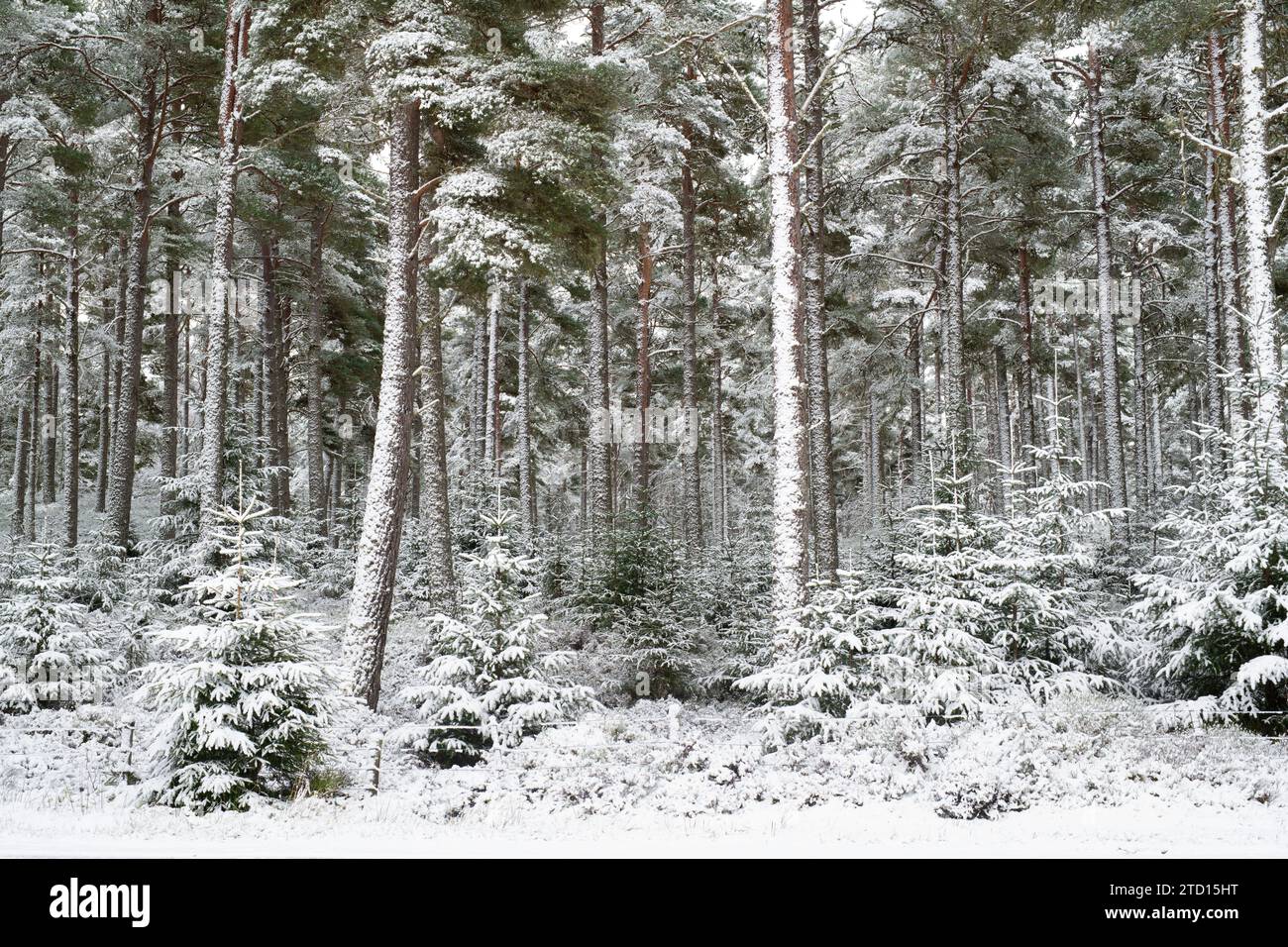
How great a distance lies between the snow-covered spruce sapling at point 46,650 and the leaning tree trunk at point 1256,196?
54.1 feet

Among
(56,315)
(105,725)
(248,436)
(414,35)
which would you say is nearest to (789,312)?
(414,35)

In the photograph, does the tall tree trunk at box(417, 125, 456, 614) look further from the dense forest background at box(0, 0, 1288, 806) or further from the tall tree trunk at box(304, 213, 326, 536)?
the tall tree trunk at box(304, 213, 326, 536)

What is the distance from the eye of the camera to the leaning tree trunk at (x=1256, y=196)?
36.9 feet

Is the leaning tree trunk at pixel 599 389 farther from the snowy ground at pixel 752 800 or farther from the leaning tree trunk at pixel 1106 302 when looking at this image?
the leaning tree trunk at pixel 1106 302

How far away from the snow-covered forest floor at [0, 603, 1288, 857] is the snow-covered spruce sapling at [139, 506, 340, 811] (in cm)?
33

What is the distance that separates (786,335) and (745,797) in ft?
18.7

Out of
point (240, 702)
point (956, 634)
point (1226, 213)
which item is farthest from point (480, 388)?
point (240, 702)

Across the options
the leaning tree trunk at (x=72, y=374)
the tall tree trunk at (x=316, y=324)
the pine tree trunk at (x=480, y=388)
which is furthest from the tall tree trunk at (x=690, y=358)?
the leaning tree trunk at (x=72, y=374)

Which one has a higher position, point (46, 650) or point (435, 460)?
point (435, 460)

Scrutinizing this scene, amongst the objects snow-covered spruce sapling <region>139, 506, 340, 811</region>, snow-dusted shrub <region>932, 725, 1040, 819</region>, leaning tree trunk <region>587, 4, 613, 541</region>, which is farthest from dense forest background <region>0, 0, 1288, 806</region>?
snow-dusted shrub <region>932, 725, 1040, 819</region>

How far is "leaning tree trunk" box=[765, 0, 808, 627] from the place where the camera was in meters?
10.6

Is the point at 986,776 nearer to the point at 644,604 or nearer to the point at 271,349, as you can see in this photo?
the point at 644,604

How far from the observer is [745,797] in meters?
8.34

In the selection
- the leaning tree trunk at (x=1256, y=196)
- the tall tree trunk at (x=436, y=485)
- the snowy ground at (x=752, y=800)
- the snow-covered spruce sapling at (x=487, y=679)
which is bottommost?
the snowy ground at (x=752, y=800)
